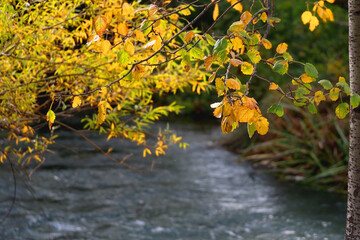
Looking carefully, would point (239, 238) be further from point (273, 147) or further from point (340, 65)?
point (340, 65)

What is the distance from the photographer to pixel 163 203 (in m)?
5.51

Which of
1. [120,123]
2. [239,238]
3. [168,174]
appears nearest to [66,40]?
[120,123]

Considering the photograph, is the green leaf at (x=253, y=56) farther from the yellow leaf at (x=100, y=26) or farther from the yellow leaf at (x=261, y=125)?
the yellow leaf at (x=100, y=26)

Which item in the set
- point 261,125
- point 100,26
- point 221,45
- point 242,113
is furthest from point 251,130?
point 100,26

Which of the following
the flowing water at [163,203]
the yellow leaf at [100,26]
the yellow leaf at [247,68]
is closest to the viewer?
the yellow leaf at [100,26]

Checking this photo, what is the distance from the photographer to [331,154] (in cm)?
613

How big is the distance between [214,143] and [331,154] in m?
2.79

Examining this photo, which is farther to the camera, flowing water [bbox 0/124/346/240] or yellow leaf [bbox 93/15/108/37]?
flowing water [bbox 0/124/346/240]

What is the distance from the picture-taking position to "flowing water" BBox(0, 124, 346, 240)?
184 inches

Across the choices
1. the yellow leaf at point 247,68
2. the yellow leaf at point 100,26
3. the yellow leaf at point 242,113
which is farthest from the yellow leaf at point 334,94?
the yellow leaf at point 100,26

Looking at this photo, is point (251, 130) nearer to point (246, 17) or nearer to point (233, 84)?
point (233, 84)

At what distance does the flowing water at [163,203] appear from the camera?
4.67m

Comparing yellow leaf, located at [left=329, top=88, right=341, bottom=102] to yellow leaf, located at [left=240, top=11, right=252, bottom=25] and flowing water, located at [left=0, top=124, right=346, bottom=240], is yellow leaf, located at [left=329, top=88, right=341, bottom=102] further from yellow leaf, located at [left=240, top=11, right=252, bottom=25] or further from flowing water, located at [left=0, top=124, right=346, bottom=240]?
flowing water, located at [left=0, top=124, right=346, bottom=240]

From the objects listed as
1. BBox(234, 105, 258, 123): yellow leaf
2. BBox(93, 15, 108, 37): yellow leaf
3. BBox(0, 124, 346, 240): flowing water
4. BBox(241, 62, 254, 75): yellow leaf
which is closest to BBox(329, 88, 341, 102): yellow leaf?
BBox(241, 62, 254, 75): yellow leaf
